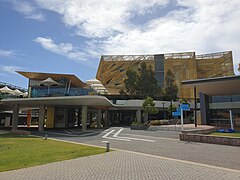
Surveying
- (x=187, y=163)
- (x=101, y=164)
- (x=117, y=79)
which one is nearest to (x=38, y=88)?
(x=101, y=164)

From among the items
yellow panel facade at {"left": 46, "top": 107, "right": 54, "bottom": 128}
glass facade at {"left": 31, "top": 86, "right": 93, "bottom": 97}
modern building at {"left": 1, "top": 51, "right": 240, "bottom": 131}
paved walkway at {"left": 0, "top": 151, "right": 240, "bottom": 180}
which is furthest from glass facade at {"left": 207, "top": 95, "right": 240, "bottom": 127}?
paved walkway at {"left": 0, "top": 151, "right": 240, "bottom": 180}

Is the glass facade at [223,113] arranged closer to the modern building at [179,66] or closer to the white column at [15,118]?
the white column at [15,118]

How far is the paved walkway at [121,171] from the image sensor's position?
6422 millimetres

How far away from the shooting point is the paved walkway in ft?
21.1

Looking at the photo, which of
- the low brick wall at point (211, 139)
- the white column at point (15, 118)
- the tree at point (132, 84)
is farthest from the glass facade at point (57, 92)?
the tree at point (132, 84)

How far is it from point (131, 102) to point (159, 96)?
34.7ft

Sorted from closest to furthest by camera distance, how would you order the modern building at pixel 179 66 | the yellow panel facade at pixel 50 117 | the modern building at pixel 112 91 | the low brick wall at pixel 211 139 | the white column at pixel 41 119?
the low brick wall at pixel 211 139 < the modern building at pixel 112 91 < the white column at pixel 41 119 < the yellow panel facade at pixel 50 117 < the modern building at pixel 179 66

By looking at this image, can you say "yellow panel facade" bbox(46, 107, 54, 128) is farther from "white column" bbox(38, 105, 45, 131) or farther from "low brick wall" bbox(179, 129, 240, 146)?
"low brick wall" bbox(179, 129, 240, 146)

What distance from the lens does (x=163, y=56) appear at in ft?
203

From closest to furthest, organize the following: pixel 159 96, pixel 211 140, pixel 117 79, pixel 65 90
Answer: pixel 211 140 → pixel 65 90 → pixel 159 96 → pixel 117 79

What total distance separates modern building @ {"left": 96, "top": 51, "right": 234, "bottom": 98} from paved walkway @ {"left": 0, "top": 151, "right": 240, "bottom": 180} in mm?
52420

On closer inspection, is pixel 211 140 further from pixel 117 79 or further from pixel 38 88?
pixel 117 79

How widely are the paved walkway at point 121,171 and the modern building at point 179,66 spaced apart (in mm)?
52420

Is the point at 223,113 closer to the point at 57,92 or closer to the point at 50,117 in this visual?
the point at 57,92
